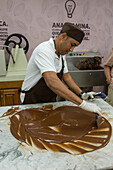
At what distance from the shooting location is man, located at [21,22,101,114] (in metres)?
1.52

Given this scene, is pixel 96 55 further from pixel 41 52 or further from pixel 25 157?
pixel 25 157

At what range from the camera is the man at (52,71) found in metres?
1.52

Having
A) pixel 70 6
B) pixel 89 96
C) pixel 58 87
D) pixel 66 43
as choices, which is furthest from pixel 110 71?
pixel 70 6

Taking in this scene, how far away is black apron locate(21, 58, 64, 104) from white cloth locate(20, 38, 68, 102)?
0.15 feet

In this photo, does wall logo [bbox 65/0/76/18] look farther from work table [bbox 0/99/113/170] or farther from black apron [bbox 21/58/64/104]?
work table [bbox 0/99/113/170]

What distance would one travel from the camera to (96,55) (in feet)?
11.6

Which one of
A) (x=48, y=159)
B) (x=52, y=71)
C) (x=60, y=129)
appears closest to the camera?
(x=48, y=159)

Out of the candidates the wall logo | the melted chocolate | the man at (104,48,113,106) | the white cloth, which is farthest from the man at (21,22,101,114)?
the wall logo

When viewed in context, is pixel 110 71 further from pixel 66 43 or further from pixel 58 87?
pixel 58 87

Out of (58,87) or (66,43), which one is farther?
(66,43)

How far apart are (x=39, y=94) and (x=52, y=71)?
444 mm

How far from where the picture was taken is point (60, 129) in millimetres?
1334

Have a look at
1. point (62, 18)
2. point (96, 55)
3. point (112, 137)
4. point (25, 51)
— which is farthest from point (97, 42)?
point (112, 137)

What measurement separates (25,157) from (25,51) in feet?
8.37
